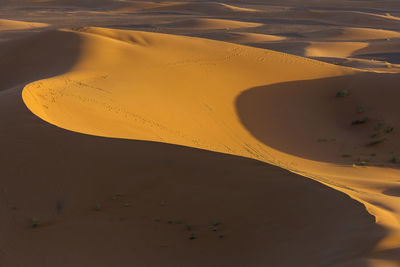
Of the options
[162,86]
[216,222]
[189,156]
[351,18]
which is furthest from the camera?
[351,18]

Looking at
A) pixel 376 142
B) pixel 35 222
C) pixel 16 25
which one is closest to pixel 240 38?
pixel 16 25

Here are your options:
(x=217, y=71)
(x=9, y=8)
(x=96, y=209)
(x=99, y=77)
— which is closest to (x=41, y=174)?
(x=96, y=209)

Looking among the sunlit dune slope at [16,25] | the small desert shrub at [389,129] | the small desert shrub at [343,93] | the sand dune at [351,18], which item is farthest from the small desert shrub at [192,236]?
the sand dune at [351,18]

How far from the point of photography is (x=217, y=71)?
15.6 meters

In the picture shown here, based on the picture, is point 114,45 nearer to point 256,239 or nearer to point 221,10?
point 256,239

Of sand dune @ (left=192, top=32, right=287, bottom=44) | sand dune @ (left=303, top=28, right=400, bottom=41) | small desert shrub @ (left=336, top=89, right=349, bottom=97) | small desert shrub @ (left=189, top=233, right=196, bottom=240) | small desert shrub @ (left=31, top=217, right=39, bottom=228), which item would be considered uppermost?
small desert shrub @ (left=189, top=233, right=196, bottom=240)

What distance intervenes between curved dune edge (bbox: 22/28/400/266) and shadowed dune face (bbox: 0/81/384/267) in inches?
20.3

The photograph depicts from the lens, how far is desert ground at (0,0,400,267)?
6.00 meters

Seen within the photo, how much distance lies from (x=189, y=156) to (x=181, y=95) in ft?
20.2

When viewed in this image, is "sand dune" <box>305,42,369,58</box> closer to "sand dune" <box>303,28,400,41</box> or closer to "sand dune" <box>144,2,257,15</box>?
"sand dune" <box>303,28,400,41</box>

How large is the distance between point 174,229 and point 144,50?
10747mm

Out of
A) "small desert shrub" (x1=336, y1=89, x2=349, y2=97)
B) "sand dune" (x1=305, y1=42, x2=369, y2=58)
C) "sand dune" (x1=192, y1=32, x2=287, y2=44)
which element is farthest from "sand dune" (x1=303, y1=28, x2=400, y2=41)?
"small desert shrub" (x1=336, y1=89, x2=349, y2=97)

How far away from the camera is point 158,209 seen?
6.87 m

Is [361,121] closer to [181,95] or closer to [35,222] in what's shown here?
[181,95]
